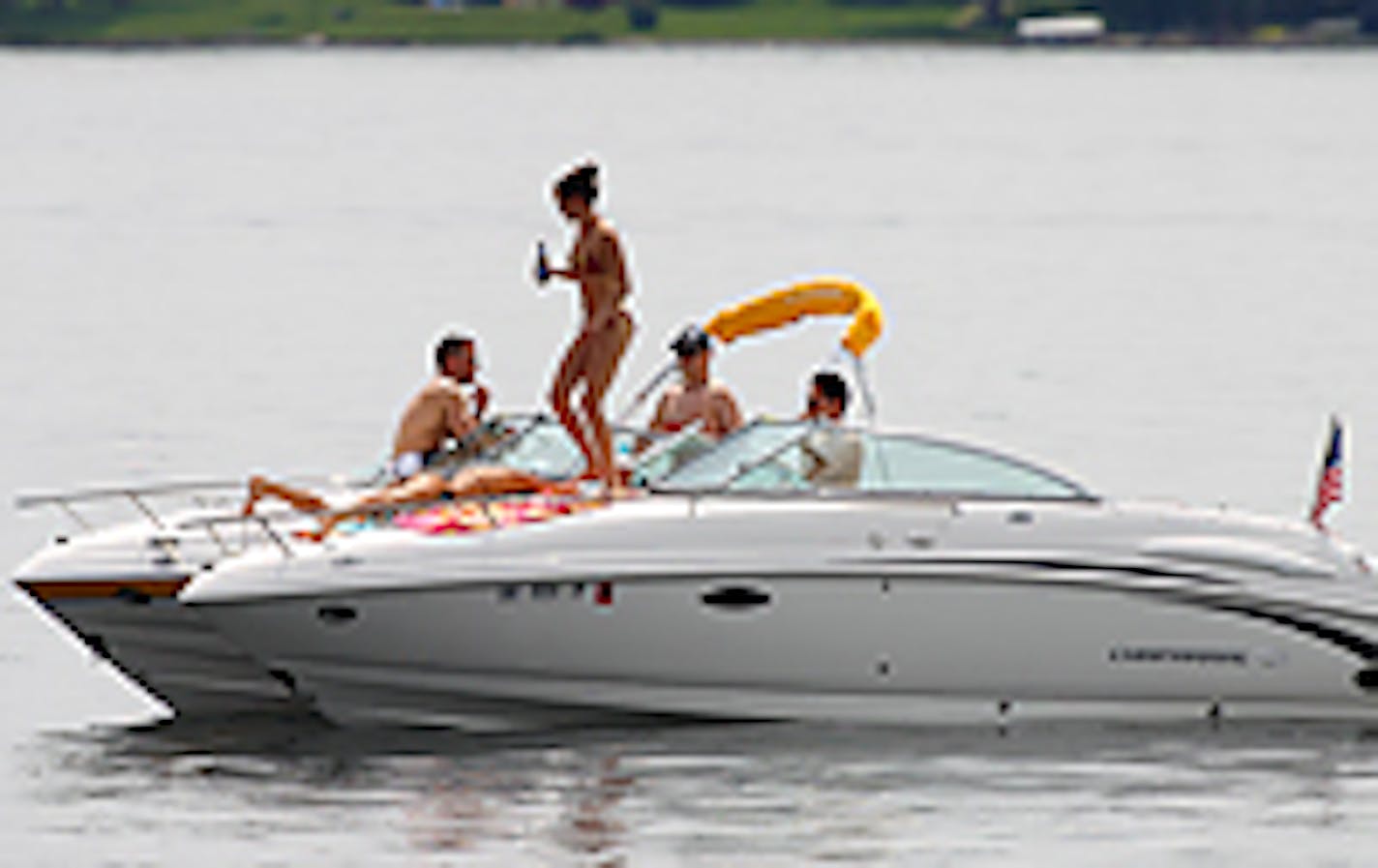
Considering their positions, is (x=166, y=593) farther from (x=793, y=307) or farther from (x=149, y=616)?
(x=793, y=307)

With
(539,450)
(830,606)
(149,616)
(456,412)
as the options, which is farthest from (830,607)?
(149,616)

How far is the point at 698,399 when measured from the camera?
1783 centimetres

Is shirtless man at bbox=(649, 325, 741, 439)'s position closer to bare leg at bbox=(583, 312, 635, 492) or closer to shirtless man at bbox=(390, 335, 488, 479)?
bare leg at bbox=(583, 312, 635, 492)

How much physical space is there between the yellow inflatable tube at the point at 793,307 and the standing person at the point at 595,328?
1.80 meters

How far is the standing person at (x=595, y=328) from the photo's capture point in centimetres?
1692

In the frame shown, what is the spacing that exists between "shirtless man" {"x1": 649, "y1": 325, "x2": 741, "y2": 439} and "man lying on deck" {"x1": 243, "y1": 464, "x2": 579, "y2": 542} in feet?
3.76

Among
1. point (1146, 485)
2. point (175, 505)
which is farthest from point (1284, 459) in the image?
point (175, 505)

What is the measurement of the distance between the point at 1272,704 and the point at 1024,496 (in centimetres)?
173

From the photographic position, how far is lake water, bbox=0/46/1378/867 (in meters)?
15.0

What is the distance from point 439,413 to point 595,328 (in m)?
1.19

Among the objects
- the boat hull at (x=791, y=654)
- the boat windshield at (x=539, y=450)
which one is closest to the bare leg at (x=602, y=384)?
the boat windshield at (x=539, y=450)

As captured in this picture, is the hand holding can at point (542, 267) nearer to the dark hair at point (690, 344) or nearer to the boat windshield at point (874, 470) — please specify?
the boat windshield at point (874, 470)

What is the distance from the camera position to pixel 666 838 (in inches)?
573

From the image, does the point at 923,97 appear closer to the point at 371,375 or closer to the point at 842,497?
the point at 371,375
